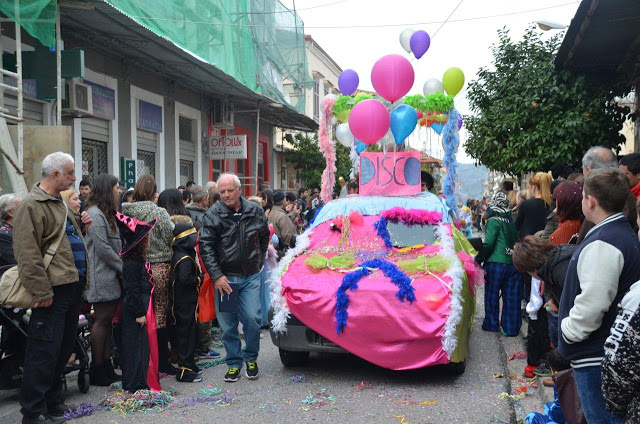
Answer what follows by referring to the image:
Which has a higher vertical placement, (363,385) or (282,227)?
(282,227)

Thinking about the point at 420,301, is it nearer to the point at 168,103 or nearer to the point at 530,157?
the point at 530,157

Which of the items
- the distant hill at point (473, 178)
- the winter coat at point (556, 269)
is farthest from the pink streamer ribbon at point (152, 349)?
the distant hill at point (473, 178)

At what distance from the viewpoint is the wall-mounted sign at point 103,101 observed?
41.1 feet

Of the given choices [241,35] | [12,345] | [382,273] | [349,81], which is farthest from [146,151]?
[382,273]

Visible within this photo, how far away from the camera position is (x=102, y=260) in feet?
19.4

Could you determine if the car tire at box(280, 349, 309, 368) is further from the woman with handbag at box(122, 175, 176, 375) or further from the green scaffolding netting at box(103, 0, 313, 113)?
the green scaffolding netting at box(103, 0, 313, 113)

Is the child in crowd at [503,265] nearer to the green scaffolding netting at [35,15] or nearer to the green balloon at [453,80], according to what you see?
the green balloon at [453,80]

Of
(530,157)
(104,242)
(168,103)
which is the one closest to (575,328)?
(104,242)

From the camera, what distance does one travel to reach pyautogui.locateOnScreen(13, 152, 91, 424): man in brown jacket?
4.76m

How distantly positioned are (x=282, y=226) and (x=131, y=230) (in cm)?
389

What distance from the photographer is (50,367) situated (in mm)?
4953

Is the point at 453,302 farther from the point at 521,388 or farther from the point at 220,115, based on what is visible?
the point at 220,115

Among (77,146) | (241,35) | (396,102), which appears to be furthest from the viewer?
(241,35)

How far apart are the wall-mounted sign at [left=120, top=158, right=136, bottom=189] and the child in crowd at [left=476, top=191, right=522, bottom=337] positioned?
854 centimetres
